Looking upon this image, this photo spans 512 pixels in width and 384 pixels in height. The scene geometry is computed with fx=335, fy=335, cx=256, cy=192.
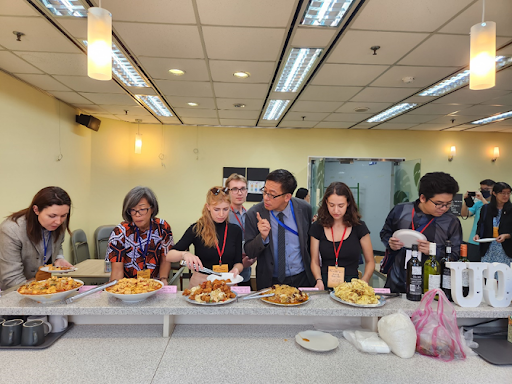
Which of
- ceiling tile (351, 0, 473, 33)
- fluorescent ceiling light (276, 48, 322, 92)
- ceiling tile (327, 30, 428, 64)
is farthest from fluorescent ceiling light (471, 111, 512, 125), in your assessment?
ceiling tile (351, 0, 473, 33)

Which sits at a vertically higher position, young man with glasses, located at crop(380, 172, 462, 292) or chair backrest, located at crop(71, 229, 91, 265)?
young man with glasses, located at crop(380, 172, 462, 292)

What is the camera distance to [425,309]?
1.65 meters

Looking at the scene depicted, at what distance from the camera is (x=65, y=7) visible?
8.08 ft

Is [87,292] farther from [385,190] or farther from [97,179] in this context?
[385,190]

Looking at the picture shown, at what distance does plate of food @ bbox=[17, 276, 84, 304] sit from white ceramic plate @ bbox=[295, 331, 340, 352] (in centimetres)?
121

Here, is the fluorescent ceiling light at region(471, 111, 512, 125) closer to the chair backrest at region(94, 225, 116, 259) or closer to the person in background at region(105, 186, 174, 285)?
the person in background at region(105, 186, 174, 285)

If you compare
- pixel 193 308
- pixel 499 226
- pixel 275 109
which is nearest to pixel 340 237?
pixel 193 308

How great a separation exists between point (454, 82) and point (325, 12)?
238 cm

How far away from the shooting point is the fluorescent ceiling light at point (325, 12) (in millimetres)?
2371

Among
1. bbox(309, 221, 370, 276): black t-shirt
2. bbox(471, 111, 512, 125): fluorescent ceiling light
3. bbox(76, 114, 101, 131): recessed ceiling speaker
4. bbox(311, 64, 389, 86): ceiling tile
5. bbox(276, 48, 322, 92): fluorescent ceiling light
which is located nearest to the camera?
bbox(309, 221, 370, 276): black t-shirt

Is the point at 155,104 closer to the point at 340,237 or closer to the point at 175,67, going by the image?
the point at 175,67

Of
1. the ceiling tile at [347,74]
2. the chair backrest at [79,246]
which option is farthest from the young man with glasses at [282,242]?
the chair backrest at [79,246]

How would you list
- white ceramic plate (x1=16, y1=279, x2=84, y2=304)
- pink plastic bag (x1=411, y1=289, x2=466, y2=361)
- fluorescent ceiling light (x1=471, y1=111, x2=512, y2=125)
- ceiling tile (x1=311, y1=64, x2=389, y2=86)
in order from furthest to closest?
1. fluorescent ceiling light (x1=471, y1=111, x2=512, y2=125)
2. ceiling tile (x1=311, y1=64, x2=389, y2=86)
3. white ceramic plate (x1=16, y1=279, x2=84, y2=304)
4. pink plastic bag (x1=411, y1=289, x2=466, y2=361)

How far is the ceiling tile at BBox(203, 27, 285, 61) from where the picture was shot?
108 inches
